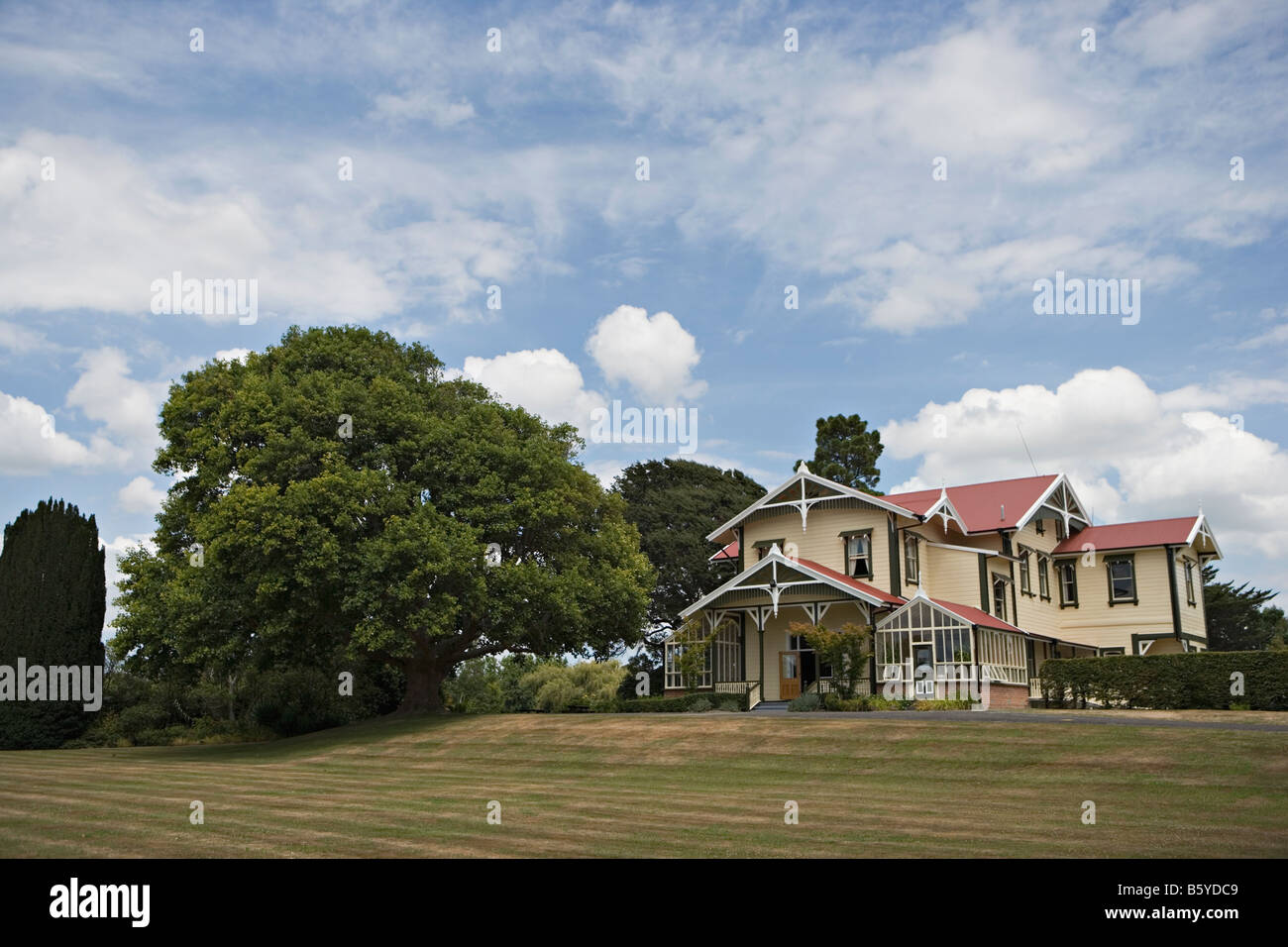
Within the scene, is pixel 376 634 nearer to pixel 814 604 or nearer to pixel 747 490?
pixel 814 604

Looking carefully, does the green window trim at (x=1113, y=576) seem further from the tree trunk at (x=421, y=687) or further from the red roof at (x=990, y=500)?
the tree trunk at (x=421, y=687)

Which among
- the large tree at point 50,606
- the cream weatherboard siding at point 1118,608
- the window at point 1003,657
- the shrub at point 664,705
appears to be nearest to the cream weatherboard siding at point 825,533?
the window at point 1003,657

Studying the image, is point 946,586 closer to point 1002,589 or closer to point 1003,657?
point 1002,589

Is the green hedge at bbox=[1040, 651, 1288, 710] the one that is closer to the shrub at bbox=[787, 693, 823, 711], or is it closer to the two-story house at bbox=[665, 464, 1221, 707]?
the two-story house at bbox=[665, 464, 1221, 707]

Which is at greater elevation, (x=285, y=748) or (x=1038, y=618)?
(x=1038, y=618)

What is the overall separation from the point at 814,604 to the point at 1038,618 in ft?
35.6

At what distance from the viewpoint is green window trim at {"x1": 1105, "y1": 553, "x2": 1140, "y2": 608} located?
41.9 m

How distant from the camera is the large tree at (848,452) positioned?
55281 millimetres

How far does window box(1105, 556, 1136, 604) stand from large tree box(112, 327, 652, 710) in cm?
1911

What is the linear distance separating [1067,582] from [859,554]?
10979 millimetres

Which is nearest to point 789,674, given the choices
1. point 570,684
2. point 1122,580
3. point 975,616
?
point 975,616

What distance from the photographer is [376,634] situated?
31672 mm
